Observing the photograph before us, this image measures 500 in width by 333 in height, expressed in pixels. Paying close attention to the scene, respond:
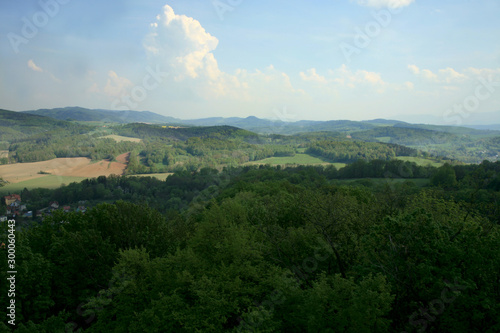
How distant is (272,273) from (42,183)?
114930mm

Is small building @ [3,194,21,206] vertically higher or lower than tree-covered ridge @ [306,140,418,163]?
lower

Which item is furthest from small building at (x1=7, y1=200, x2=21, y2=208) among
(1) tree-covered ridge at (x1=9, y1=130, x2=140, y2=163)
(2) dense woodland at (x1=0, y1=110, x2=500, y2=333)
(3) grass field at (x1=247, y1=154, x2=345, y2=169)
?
(3) grass field at (x1=247, y1=154, x2=345, y2=169)

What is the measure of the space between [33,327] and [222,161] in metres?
141

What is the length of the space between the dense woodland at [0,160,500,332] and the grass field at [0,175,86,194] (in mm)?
90122

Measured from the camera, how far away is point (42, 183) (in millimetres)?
101438

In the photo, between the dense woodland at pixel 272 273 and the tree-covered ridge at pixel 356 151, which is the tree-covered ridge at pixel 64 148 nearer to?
the tree-covered ridge at pixel 356 151

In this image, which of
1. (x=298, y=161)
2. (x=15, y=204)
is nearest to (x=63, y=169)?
(x=15, y=204)

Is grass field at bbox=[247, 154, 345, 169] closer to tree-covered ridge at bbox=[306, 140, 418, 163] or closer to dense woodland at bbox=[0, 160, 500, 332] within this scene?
tree-covered ridge at bbox=[306, 140, 418, 163]

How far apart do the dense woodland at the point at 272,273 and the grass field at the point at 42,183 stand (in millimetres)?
90122

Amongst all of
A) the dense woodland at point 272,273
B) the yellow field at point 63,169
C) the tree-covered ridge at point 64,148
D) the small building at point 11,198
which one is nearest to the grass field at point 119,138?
the tree-covered ridge at point 64,148

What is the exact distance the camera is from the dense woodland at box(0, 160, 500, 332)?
11578 millimetres

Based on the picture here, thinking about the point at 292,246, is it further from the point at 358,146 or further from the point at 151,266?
the point at 358,146

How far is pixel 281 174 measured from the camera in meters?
84.2

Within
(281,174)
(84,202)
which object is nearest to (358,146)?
(281,174)
